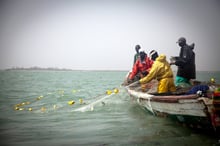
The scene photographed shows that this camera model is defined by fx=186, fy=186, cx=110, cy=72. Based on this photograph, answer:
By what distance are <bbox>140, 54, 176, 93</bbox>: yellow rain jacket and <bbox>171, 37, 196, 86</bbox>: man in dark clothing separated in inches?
21.0

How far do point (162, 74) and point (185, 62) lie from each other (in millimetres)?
974

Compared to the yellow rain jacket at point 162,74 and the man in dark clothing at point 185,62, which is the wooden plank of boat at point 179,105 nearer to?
the yellow rain jacket at point 162,74

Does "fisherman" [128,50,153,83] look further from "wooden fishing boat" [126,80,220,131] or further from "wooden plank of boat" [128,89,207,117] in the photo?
"wooden fishing boat" [126,80,220,131]

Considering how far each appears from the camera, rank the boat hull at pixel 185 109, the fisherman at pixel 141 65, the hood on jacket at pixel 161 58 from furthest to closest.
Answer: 1. the fisherman at pixel 141 65
2. the hood on jacket at pixel 161 58
3. the boat hull at pixel 185 109

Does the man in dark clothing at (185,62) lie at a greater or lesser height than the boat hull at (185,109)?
greater

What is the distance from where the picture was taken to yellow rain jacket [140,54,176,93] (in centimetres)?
571

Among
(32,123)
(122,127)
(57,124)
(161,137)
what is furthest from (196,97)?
(32,123)

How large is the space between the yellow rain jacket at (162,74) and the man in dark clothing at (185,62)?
53cm

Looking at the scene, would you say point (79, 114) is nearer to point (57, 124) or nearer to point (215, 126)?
point (57, 124)

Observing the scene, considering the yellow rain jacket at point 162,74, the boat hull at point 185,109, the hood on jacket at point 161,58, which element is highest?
the hood on jacket at point 161,58

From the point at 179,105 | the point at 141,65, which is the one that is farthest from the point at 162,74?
the point at 141,65

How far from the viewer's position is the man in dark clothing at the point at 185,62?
20.1ft

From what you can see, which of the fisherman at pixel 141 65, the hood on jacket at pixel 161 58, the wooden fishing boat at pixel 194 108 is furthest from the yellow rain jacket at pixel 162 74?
the fisherman at pixel 141 65

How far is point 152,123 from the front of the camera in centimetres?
565
